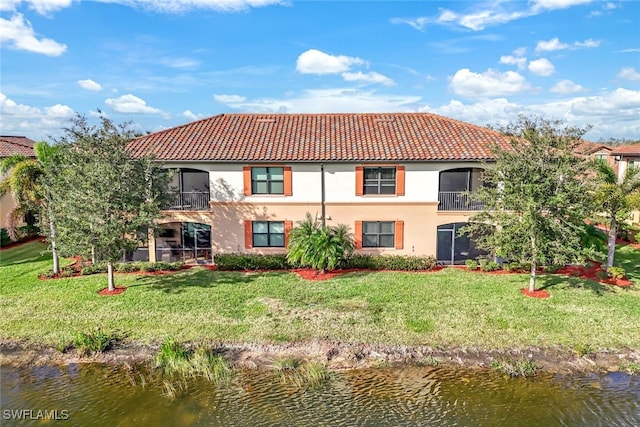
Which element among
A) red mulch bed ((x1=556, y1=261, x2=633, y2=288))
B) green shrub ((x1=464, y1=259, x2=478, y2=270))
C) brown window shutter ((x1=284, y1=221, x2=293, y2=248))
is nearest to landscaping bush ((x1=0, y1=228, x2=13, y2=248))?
brown window shutter ((x1=284, y1=221, x2=293, y2=248))

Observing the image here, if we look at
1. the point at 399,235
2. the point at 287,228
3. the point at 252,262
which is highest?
the point at 287,228

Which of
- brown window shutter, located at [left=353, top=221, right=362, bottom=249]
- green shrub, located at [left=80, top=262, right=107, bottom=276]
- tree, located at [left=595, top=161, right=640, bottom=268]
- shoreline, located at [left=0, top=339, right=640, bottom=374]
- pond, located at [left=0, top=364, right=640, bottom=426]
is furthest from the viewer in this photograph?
brown window shutter, located at [left=353, top=221, right=362, bottom=249]

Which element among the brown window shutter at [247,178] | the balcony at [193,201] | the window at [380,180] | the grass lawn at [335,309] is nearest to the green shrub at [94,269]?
the grass lawn at [335,309]

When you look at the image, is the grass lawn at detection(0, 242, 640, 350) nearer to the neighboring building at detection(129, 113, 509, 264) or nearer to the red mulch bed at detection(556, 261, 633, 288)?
the red mulch bed at detection(556, 261, 633, 288)

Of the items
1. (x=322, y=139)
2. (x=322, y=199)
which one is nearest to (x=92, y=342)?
(x=322, y=199)

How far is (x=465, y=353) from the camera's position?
13.7m

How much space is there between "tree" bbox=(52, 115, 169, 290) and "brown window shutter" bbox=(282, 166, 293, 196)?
6748mm

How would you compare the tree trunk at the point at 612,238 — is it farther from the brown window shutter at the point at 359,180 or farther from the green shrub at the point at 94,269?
the green shrub at the point at 94,269

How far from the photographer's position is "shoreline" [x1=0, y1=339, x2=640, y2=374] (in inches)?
521

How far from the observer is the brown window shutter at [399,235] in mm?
22594

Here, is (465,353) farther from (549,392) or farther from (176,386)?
(176,386)

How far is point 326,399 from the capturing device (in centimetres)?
1170

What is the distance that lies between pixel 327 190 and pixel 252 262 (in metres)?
5.44

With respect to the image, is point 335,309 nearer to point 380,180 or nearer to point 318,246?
point 318,246
